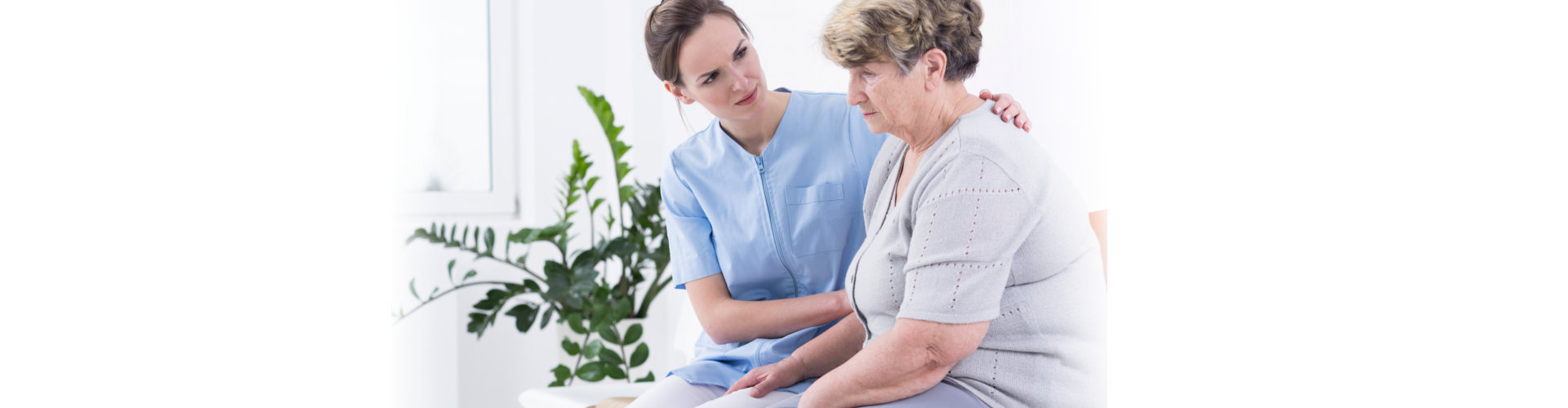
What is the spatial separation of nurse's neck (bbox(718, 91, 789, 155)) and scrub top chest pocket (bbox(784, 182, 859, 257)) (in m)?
0.08

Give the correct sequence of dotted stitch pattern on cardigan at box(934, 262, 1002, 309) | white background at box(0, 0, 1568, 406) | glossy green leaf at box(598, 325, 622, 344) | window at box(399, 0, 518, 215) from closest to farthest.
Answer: white background at box(0, 0, 1568, 406) < dotted stitch pattern on cardigan at box(934, 262, 1002, 309) < glossy green leaf at box(598, 325, 622, 344) < window at box(399, 0, 518, 215)

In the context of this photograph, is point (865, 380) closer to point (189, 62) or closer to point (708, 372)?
point (708, 372)

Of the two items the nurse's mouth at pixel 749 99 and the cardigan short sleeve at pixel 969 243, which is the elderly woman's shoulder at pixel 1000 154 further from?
the nurse's mouth at pixel 749 99

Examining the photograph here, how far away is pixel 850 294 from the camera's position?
3.02ft

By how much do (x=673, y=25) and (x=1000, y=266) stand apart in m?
0.49

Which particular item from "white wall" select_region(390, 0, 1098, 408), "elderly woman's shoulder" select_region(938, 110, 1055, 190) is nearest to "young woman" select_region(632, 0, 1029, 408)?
"elderly woman's shoulder" select_region(938, 110, 1055, 190)

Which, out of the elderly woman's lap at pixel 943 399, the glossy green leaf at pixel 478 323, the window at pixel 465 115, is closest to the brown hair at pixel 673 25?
the elderly woman's lap at pixel 943 399

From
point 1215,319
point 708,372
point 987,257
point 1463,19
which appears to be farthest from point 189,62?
point 1463,19

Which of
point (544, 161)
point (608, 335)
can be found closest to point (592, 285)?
point (608, 335)

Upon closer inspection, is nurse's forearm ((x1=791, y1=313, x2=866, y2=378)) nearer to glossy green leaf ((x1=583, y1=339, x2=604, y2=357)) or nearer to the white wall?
the white wall

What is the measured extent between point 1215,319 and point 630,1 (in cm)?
189

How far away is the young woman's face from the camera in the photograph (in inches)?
41.3

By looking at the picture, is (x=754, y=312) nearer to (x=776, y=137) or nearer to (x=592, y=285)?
(x=776, y=137)

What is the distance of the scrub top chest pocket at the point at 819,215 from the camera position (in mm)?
1129
